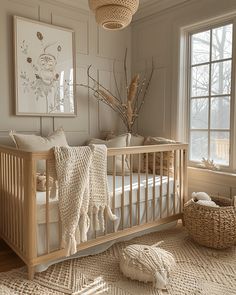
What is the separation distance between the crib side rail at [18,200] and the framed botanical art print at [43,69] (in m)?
0.74

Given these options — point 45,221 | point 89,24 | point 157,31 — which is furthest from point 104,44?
point 45,221

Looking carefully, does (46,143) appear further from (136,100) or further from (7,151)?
(136,100)

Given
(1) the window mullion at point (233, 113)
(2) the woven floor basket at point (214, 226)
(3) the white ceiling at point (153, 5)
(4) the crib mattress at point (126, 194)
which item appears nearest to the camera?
(4) the crib mattress at point (126, 194)

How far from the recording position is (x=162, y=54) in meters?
3.01

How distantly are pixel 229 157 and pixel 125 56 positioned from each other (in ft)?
5.44

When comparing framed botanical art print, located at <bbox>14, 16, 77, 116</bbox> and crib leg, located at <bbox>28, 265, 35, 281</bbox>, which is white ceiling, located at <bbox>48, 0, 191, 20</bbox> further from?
crib leg, located at <bbox>28, 265, 35, 281</bbox>

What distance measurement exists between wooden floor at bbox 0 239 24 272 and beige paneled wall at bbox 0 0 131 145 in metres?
0.89

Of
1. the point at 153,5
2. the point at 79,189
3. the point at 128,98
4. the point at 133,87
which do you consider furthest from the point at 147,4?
the point at 79,189

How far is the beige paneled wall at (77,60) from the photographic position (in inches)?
96.0

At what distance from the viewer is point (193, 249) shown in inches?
82.4

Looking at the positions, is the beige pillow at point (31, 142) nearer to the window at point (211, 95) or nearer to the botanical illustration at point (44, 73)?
the botanical illustration at point (44, 73)

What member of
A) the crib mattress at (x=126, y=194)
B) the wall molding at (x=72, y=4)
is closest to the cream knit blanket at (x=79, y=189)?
the crib mattress at (x=126, y=194)

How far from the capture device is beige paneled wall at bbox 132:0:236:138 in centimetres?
276

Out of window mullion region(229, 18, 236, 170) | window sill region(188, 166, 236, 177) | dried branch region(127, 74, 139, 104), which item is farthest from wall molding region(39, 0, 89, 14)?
window sill region(188, 166, 236, 177)
